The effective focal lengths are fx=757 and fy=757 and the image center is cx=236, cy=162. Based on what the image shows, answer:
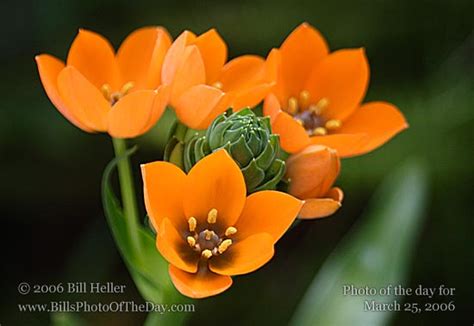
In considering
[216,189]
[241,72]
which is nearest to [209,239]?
[216,189]

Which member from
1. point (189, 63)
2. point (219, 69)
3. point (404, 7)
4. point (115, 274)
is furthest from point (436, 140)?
point (189, 63)

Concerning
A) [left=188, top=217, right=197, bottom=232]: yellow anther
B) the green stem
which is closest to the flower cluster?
[left=188, top=217, right=197, bottom=232]: yellow anther

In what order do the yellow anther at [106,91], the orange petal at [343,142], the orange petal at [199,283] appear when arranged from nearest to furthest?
the orange petal at [199,283] < the orange petal at [343,142] < the yellow anther at [106,91]

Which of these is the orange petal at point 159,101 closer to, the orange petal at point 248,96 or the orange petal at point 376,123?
the orange petal at point 248,96

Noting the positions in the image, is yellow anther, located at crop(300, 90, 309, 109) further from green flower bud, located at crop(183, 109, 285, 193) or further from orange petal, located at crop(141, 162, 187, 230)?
orange petal, located at crop(141, 162, 187, 230)

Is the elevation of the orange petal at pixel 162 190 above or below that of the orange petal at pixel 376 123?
above

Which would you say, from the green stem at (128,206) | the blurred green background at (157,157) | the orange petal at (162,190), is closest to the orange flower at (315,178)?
the orange petal at (162,190)
